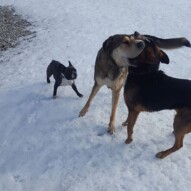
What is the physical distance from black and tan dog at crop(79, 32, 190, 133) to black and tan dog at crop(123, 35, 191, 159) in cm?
17

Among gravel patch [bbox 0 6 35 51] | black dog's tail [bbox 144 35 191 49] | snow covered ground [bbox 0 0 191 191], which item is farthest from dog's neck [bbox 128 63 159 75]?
gravel patch [bbox 0 6 35 51]

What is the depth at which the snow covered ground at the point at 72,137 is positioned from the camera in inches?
208

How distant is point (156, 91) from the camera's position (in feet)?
17.6

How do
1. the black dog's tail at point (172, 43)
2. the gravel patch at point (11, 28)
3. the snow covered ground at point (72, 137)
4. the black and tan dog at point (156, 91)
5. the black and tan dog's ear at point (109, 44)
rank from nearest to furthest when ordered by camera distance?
the black and tan dog at point (156, 91), the snow covered ground at point (72, 137), the black and tan dog's ear at point (109, 44), the black dog's tail at point (172, 43), the gravel patch at point (11, 28)

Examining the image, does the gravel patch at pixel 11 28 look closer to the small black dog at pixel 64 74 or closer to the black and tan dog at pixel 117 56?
the small black dog at pixel 64 74

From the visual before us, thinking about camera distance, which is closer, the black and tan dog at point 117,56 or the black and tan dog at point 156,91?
the black and tan dog at point 156,91

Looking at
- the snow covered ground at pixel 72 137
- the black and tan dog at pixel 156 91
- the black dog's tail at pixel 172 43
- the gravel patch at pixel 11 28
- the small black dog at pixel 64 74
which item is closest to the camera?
the black and tan dog at pixel 156 91

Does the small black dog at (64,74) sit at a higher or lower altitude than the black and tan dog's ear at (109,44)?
lower

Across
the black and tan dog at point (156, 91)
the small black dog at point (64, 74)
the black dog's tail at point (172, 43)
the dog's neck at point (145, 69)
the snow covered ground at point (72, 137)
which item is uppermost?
the black dog's tail at point (172, 43)

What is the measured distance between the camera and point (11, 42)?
1135 centimetres

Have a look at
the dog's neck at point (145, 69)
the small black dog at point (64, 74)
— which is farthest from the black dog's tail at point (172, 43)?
the small black dog at point (64, 74)

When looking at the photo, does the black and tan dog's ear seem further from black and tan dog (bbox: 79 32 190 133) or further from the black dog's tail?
the black dog's tail

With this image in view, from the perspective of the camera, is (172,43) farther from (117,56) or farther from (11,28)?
(11,28)

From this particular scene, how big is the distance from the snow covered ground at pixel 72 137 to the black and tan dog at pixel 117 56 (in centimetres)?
63
